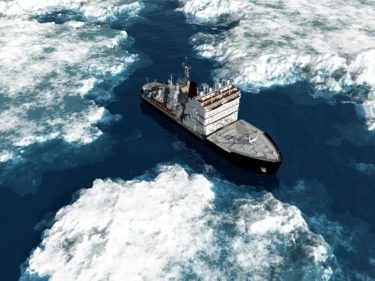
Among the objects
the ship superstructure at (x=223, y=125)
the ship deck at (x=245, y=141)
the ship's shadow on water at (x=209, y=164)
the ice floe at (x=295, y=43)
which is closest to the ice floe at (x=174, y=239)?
the ship's shadow on water at (x=209, y=164)

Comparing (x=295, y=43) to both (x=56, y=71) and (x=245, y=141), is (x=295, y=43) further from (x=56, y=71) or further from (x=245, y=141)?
(x=56, y=71)

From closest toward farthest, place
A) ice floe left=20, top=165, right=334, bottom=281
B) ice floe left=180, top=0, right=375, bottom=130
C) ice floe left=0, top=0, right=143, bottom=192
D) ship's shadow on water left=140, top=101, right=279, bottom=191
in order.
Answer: ice floe left=20, top=165, right=334, bottom=281 → ship's shadow on water left=140, top=101, right=279, bottom=191 → ice floe left=0, top=0, right=143, bottom=192 → ice floe left=180, top=0, right=375, bottom=130

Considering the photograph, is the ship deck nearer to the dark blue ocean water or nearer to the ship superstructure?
the ship superstructure

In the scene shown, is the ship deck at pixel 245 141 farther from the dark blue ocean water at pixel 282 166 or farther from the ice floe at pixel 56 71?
the ice floe at pixel 56 71

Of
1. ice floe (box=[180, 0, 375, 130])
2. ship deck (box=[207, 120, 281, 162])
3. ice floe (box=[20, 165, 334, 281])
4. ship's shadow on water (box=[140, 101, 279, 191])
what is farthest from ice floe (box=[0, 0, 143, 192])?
ice floe (box=[180, 0, 375, 130])

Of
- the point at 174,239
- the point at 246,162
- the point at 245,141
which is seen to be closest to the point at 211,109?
the point at 245,141
